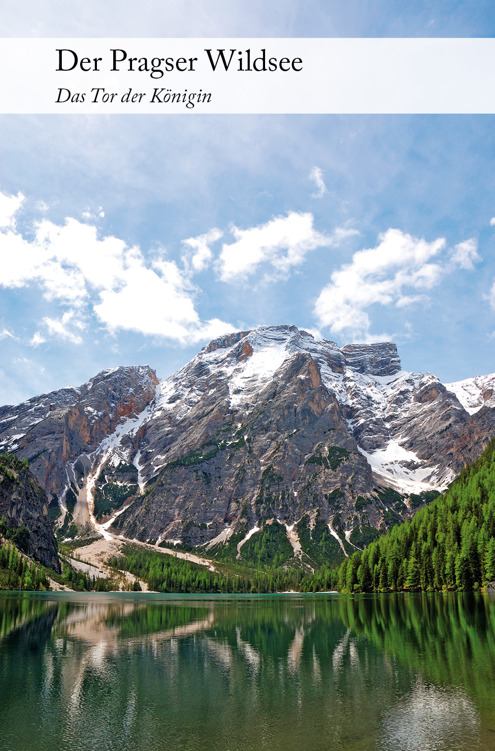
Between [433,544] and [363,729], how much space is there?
111 m

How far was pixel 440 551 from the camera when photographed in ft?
370

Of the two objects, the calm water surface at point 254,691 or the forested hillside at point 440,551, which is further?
the forested hillside at point 440,551

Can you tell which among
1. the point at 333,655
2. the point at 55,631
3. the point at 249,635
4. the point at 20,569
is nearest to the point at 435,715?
the point at 333,655

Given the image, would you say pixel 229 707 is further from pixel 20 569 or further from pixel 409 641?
pixel 20 569

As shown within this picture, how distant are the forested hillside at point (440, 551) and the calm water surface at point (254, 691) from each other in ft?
187

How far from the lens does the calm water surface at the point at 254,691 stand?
20375 millimetres

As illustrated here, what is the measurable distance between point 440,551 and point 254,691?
97681 mm

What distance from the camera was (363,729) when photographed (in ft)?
68.9

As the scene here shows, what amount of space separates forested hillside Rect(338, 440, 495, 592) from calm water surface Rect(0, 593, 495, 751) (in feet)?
187

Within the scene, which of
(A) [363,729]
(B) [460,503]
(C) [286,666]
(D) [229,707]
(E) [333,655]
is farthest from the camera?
(B) [460,503]

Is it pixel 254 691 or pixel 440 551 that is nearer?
pixel 254 691

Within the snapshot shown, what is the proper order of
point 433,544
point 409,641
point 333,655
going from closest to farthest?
point 333,655, point 409,641, point 433,544

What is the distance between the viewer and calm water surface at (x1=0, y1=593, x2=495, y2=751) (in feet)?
66.8

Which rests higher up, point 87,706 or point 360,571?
point 87,706
